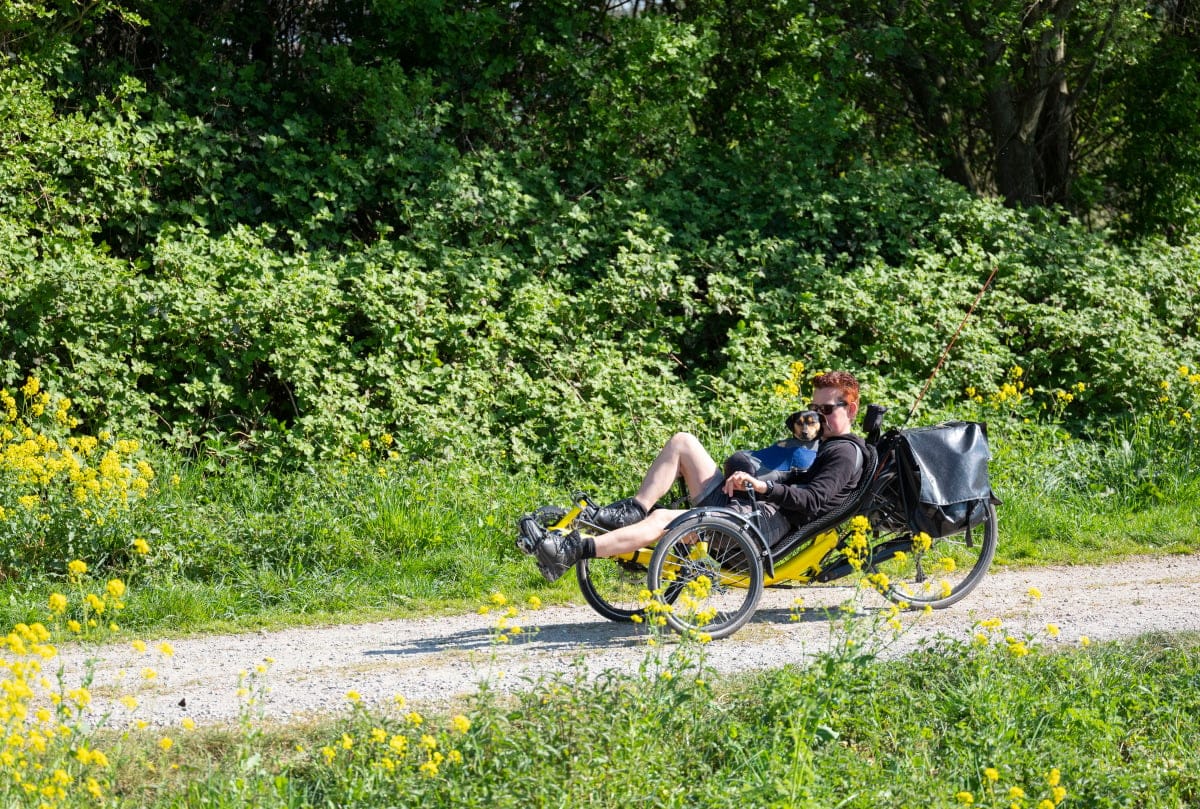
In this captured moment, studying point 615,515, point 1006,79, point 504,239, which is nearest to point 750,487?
point 615,515

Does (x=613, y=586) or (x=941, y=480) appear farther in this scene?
(x=613, y=586)

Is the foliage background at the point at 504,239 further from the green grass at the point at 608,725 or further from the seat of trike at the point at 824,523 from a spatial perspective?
the seat of trike at the point at 824,523

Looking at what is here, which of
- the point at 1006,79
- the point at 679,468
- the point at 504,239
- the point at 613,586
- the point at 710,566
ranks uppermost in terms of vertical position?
the point at 1006,79

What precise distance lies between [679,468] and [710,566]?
2.51 ft

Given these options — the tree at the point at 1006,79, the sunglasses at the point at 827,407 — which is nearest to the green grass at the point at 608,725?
the sunglasses at the point at 827,407

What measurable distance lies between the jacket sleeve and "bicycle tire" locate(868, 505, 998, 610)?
43cm

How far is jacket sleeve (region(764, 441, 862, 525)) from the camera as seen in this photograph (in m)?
6.64

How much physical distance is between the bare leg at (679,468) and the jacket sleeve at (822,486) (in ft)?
1.25

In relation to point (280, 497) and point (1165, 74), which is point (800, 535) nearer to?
point (280, 497)

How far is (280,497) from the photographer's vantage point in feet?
27.2

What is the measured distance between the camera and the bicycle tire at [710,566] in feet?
20.1

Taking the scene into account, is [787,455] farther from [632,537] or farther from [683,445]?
[632,537]

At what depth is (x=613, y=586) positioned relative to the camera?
728cm

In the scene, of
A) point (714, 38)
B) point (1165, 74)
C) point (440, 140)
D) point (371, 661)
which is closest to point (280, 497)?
point (371, 661)
